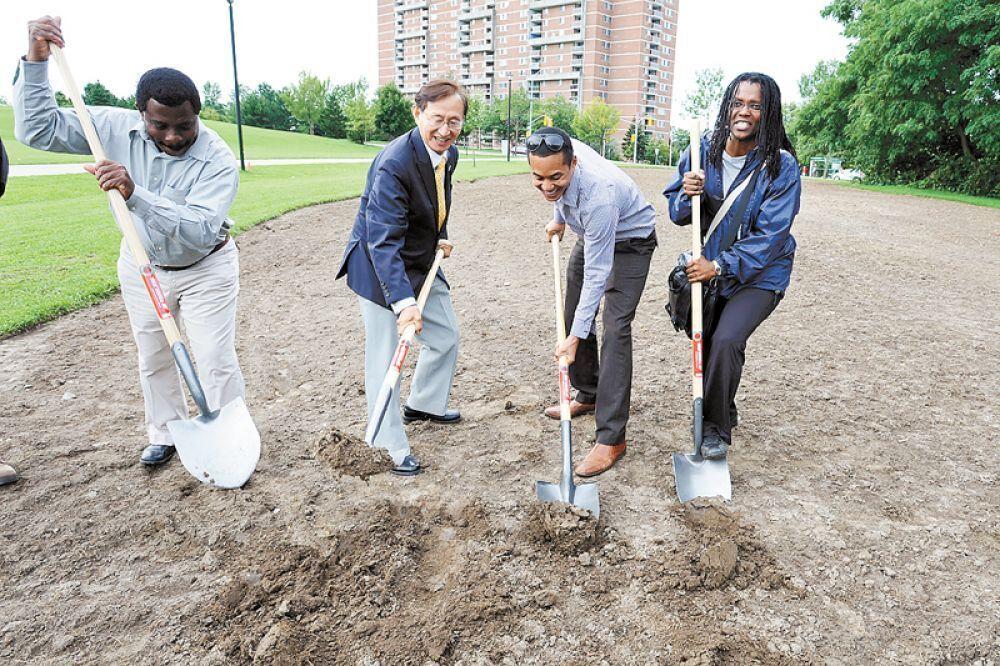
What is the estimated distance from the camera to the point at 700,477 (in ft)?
10.5

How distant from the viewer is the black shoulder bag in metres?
3.17

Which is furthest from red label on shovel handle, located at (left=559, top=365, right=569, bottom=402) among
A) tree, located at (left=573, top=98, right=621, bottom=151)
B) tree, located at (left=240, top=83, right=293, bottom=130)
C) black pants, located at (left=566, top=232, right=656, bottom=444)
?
tree, located at (left=240, top=83, right=293, bottom=130)

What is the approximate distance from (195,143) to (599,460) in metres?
2.49

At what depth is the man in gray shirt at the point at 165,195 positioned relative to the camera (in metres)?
2.84

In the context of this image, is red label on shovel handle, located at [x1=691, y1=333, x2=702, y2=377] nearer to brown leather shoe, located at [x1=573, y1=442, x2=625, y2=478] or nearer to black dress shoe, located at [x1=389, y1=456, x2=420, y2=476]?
brown leather shoe, located at [x1=573, y1=442, x2=625, y2=478]

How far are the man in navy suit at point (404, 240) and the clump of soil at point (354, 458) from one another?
4.4 inches

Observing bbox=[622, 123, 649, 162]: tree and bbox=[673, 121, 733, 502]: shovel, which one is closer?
bbox=[673, 121, 733, 502]: shovel

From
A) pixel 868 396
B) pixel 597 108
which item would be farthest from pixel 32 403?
pixel 597 108

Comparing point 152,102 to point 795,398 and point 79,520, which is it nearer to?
point 79,520

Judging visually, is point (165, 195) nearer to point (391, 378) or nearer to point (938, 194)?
point (391, 378)

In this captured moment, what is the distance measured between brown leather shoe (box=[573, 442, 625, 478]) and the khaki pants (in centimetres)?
181

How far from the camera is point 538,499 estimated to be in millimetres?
3084

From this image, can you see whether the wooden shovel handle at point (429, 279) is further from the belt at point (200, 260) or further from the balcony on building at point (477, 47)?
the balcony on building at point (477, 47)

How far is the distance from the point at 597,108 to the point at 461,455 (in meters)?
69.0
